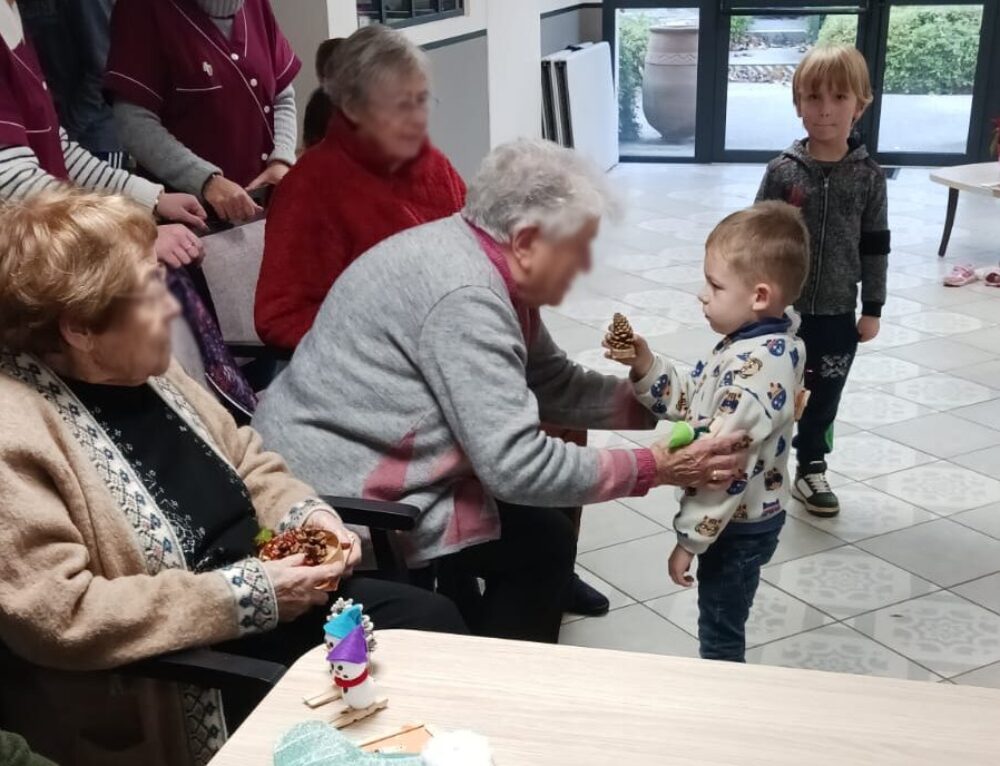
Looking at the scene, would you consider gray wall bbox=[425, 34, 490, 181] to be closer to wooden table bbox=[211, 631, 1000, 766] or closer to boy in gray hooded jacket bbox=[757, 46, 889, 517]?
boy in gray hooded jacket bbox=[757, 46, 889, 517]

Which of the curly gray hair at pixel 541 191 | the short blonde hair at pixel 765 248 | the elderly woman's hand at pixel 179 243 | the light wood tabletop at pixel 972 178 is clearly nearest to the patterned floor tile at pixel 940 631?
the short blonde hair at pixel 765 248

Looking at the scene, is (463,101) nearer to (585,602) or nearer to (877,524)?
(877,524)

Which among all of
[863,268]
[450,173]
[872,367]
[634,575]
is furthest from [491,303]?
[872,367]

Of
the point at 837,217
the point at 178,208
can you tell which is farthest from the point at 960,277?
the point at 178,208

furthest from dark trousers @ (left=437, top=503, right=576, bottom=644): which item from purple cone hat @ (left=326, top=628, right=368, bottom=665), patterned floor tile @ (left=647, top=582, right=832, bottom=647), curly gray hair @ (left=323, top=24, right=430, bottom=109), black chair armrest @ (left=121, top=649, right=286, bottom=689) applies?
curly gray hair @ (left=323, top=24, right=430, bottom=109)

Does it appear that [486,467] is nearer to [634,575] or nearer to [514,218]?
[514,218]

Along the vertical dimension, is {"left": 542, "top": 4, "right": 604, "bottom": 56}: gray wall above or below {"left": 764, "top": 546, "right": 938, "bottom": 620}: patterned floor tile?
above

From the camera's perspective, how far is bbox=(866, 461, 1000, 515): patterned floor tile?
3.03 meters

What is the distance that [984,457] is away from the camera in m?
3.29

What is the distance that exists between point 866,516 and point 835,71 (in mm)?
1171

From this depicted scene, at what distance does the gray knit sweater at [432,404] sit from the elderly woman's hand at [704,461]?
0.03 meters

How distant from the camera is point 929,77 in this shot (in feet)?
24.3

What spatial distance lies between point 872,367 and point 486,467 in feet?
9.08

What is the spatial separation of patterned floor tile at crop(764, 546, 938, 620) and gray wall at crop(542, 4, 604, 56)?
4871mm
